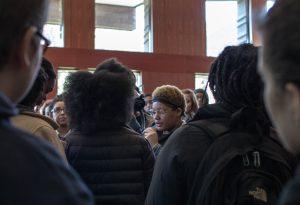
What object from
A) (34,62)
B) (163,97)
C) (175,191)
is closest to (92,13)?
(163,97)

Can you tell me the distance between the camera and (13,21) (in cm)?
114

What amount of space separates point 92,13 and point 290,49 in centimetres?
1132

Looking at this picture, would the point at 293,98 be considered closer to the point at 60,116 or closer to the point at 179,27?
the point at 60,116

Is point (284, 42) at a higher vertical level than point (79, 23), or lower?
lower

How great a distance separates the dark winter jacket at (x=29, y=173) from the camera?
1038 mm

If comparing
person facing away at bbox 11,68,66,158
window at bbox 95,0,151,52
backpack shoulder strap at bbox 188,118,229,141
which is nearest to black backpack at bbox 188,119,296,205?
backpack shoulder strap at bbox 188,118,229,141

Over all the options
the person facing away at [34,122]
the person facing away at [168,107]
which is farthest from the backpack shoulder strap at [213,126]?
the person facing away at [168,107]

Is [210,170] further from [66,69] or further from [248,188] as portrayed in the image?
[66,69]

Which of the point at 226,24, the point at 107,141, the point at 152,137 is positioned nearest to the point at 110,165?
the point at 107,141

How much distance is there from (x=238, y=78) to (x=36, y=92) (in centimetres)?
96

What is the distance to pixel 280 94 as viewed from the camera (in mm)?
1165

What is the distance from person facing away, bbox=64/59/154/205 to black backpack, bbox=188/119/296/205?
28.7 inches

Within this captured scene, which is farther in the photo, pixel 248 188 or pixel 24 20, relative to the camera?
pixel 248 188

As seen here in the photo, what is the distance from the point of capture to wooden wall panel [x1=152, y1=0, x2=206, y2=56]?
499 inches
